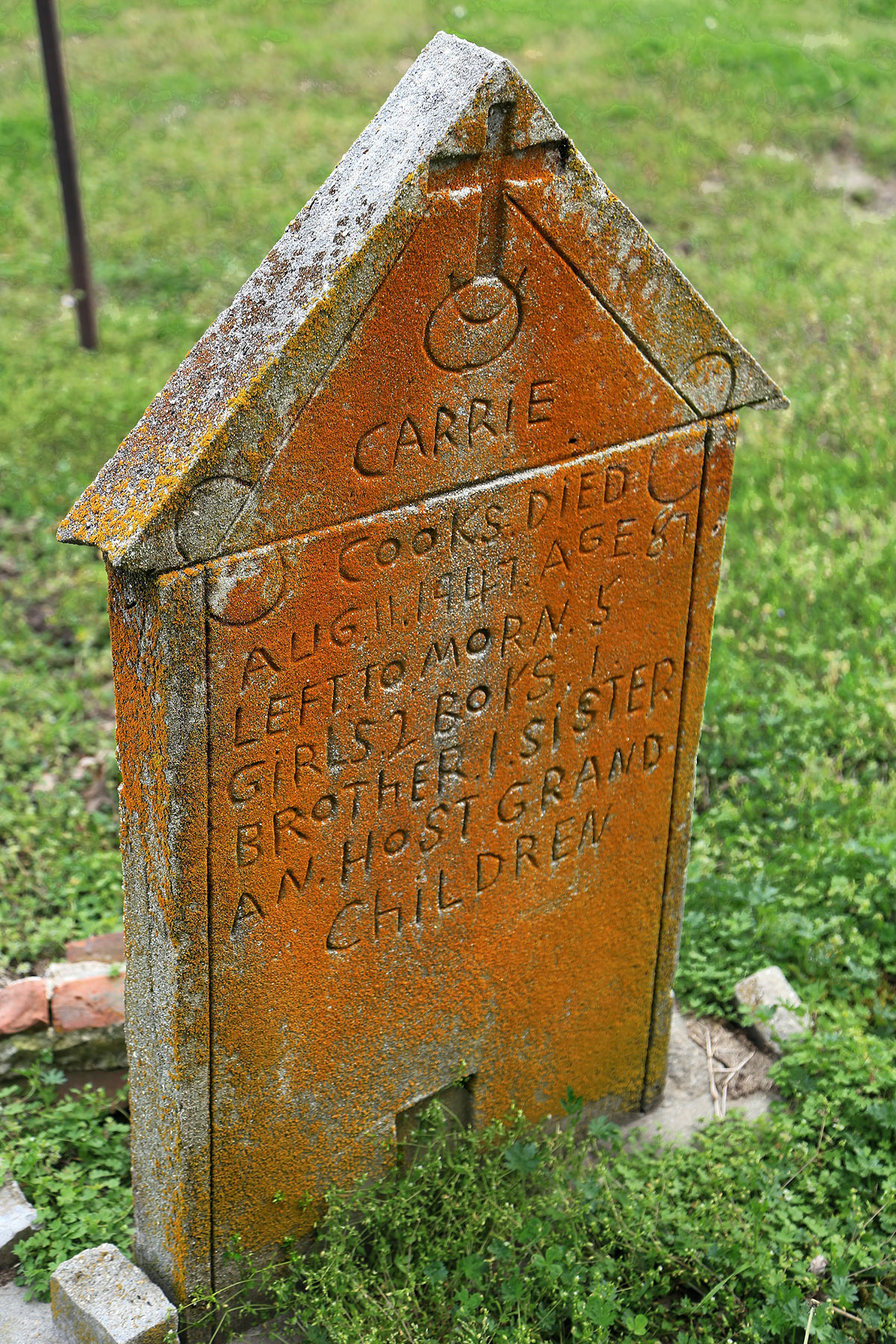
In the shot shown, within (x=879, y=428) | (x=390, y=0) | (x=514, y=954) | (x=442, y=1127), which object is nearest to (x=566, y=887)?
(x=514, y=954)

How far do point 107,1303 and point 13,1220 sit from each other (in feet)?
1.55

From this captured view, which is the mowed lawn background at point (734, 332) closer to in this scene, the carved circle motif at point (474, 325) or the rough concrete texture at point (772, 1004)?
the rough concrete texture at point (772, 1004)

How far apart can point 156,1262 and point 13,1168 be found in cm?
59

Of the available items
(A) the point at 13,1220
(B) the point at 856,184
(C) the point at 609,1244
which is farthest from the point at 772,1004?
(B) the point at 856,184

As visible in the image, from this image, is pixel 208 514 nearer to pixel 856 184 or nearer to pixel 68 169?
pixel 68 169

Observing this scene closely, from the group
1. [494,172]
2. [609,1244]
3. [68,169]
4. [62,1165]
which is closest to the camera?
[494,172]

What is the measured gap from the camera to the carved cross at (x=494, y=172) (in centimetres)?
214

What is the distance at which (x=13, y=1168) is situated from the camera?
3.02 m

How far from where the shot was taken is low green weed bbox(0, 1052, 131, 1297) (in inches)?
112

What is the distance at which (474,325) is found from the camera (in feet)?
7.39

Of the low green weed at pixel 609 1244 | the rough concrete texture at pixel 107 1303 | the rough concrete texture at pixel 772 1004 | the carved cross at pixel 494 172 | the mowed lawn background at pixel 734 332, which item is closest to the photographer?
the carved cross at pixel 494 172

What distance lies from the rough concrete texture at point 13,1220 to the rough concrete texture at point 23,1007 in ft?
1.35

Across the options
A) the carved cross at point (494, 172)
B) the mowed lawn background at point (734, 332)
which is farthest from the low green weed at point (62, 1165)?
the carved cross at point (494, 172)

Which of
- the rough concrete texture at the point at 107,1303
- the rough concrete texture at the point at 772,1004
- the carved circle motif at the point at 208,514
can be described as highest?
the carved circle motif at the point at 208,514
